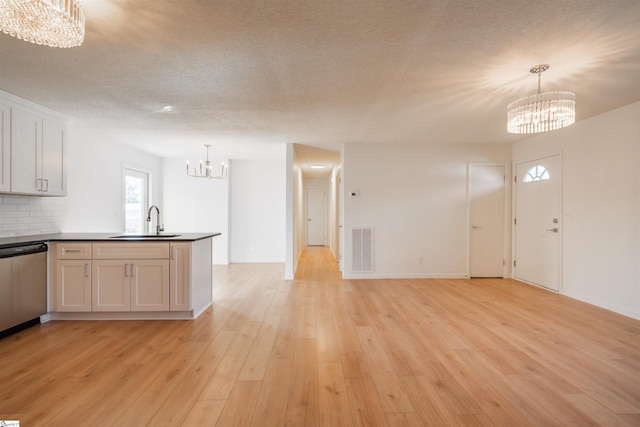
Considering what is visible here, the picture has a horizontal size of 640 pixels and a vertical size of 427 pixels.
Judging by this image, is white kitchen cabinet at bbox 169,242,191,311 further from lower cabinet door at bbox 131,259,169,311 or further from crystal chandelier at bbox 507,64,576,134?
crystal chandelier at bbox 507,64,576,134

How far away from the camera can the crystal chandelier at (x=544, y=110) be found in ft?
8.41

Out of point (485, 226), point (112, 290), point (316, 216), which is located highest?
point (316, 216)

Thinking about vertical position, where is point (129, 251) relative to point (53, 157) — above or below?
below

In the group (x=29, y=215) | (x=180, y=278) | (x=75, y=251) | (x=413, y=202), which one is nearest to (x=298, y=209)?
(x=413, y=202)

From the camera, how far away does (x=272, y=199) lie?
729cm

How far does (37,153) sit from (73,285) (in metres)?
1.60

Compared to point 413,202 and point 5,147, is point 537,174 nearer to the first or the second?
point 413,202

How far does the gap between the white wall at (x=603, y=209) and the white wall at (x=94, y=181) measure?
7.18 metres

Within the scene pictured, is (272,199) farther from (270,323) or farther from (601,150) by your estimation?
(601,150)

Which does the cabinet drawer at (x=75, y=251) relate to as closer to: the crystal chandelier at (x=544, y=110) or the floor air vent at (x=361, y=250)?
the floor air vent at (x=361, y=250)

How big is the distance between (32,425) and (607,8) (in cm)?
420

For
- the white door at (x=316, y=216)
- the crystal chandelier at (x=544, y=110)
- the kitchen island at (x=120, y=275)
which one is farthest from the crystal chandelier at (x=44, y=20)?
the white door at (x=316, y=216)

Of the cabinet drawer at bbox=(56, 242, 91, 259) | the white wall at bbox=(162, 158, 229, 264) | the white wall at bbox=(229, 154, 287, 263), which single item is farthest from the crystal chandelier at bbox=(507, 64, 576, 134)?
the white wall at bbox=(162, 158, 229, 264)

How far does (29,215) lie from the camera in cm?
367
